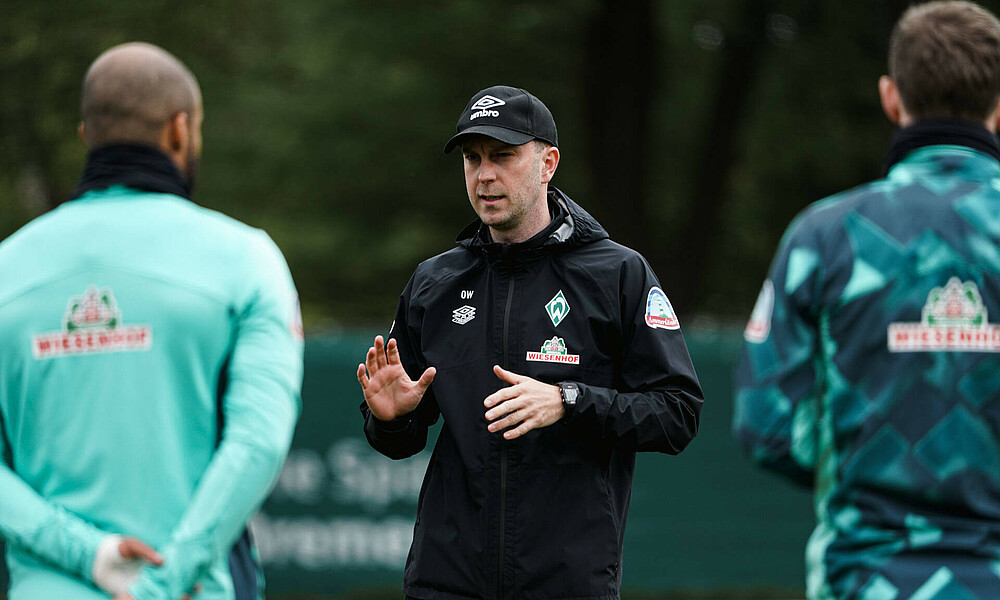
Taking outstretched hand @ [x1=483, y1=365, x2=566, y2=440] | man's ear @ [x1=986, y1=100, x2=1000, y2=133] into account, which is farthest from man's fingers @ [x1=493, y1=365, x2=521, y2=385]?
man's ear @ [x1=986, y1=100, x2=1000, y2=133]

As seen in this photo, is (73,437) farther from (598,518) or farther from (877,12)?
(877,12)

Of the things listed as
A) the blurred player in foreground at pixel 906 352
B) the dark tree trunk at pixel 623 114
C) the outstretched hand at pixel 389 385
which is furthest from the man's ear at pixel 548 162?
the dark tree trunk at pixel 623 114

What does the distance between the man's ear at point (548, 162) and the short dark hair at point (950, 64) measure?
1.33m

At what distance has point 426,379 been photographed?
12.8ft

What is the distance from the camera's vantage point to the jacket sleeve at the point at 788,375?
3.25 m

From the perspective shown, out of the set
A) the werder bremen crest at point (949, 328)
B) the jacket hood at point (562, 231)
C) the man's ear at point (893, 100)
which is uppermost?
the man's ear at point (893, 100)

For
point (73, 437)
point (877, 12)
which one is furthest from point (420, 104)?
point (73, 437)

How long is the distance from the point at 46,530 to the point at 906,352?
2.18 m

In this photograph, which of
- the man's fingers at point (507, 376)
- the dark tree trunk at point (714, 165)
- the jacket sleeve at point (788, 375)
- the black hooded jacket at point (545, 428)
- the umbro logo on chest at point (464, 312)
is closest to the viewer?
the jacket sleeve at point (788, 375)

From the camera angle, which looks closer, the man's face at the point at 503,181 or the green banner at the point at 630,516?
the man's face at the point at 503,181

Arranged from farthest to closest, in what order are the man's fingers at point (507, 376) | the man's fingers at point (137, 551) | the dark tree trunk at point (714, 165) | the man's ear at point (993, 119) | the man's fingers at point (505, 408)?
the dark tree trunk at point (714, 165) → the man's fingers at point (507, 376) → the man's fingers at point (505, 408) → the man's ear at point (993, 119) → the man's fingers at point (137, 551)

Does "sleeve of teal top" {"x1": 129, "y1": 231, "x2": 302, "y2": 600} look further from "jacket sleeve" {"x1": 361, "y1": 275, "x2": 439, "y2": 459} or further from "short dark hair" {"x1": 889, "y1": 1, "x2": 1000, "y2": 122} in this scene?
"short dark hair" {"x1": 889, "y1": 1, "x2": 1000, "y2": 122}

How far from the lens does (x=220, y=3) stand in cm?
1525

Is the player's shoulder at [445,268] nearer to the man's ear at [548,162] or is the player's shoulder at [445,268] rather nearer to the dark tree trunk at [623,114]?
the man's ear at [548,162]
